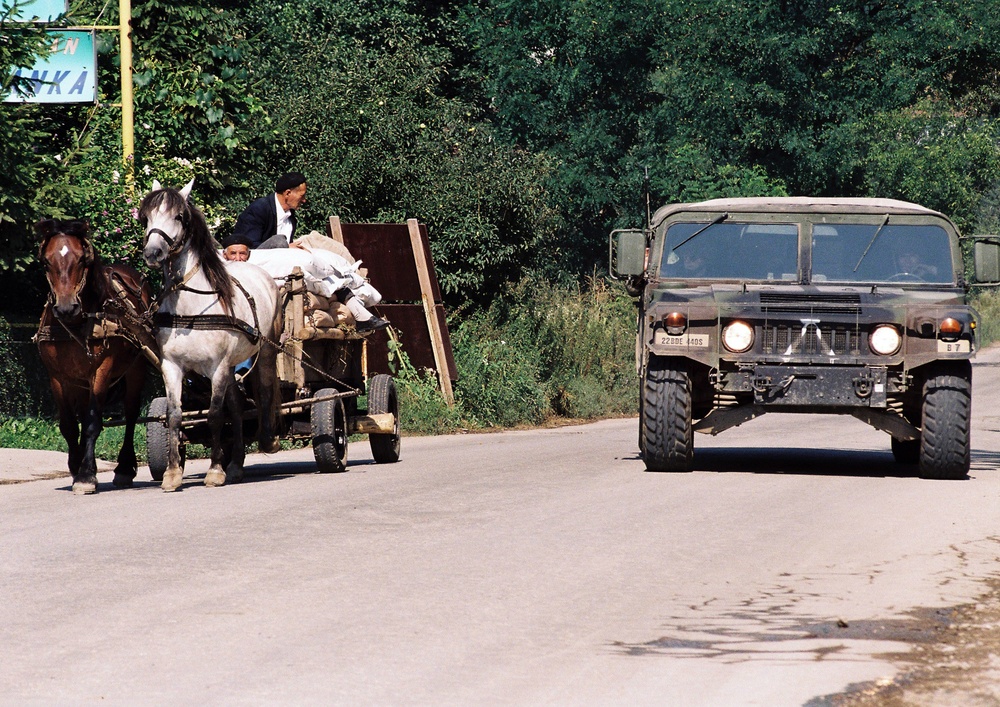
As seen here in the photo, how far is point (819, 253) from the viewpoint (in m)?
14.4

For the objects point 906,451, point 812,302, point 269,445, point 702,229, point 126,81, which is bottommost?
point 906,451

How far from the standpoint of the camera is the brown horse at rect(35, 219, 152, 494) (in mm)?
11992

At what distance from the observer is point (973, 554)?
9297 mm

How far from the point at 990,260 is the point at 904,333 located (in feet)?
5.24

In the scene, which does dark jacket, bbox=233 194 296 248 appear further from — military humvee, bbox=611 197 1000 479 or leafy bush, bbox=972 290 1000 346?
leafy bush, bbox=972 290 1000 346

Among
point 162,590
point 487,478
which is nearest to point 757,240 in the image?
point 487,478

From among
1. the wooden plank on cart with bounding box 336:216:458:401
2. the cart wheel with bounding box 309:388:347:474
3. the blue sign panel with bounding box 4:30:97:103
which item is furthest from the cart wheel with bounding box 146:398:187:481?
the wooden plank on cart with bounding box 336:216:458:401

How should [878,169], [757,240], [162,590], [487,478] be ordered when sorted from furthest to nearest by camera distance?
Result: 1. [878,169]
2. [757,240]
3. [487,478]
4. [162,590]

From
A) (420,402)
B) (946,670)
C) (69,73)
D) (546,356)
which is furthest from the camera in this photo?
(546,356)

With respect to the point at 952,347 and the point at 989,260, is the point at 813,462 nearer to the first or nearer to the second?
the point at 989,260

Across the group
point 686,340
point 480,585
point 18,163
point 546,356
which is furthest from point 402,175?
point 480,585

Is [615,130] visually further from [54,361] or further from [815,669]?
[815,669]

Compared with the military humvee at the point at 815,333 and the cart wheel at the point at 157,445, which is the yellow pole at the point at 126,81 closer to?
the cart wheel at the point at 157,445

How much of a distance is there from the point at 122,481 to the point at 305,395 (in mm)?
1725
